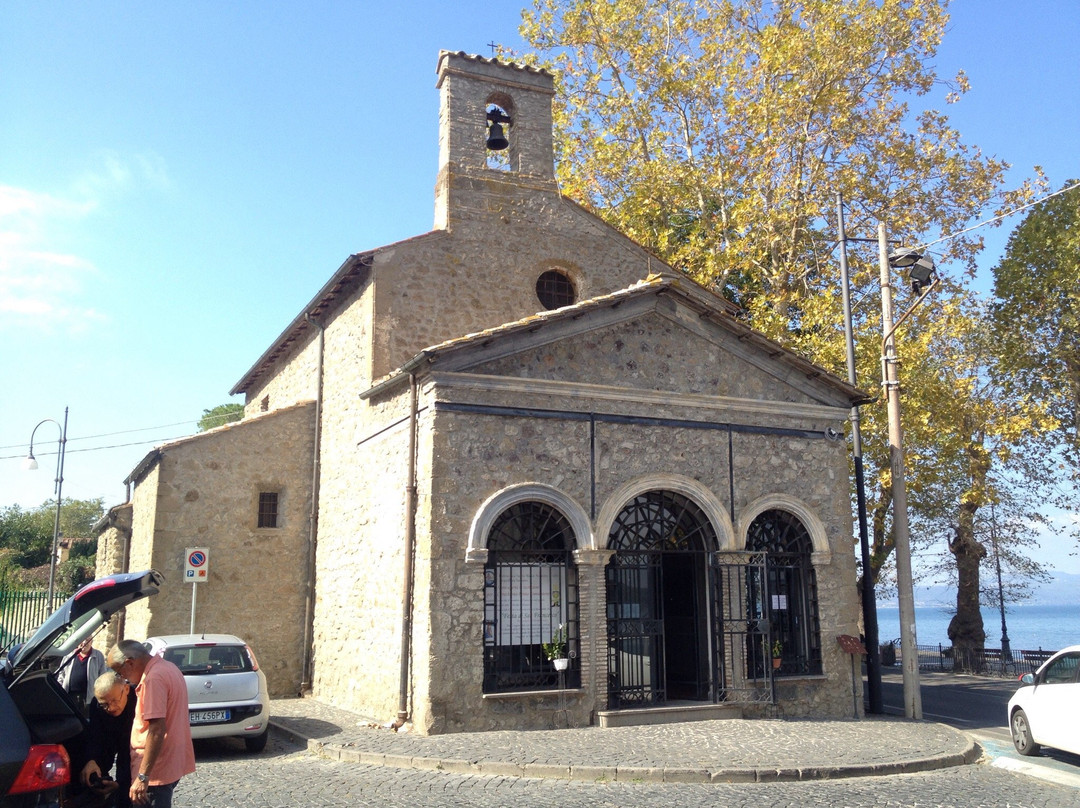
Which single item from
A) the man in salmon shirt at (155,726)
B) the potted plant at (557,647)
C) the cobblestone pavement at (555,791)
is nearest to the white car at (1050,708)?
the cobblestone pavement at (555,791)

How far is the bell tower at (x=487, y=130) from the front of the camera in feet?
52.6

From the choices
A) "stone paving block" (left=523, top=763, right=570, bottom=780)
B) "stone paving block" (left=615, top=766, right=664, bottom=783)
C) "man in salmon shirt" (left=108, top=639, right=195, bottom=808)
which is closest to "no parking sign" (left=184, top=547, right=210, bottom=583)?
"stone paving block" (left=523, top=763, right=570, bottom=780)

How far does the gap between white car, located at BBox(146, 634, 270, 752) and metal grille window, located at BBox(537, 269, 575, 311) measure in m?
8.31

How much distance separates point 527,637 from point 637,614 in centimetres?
218

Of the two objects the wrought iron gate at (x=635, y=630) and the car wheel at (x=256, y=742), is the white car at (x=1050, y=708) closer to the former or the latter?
the wrought iron gate at (x=635, y=630)

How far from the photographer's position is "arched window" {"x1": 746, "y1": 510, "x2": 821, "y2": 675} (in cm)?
1417

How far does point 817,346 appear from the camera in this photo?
20.1 metres

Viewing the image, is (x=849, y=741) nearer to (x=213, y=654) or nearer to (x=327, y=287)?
(x=213, y=654)

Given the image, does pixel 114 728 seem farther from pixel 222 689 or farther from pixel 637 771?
pixel 637 771

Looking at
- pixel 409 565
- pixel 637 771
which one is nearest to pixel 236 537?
pixel 409 565

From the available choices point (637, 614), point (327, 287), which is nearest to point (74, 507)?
point (327, 287)

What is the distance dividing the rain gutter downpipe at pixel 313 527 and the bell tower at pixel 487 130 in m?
3.91

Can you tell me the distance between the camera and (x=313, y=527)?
16.9 meters

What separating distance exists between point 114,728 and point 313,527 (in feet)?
36.2
